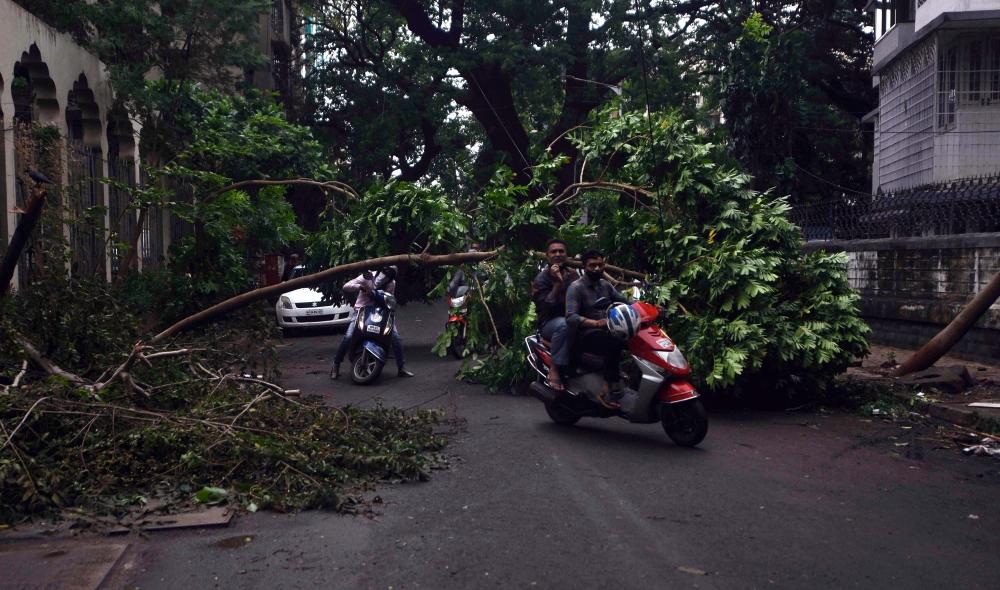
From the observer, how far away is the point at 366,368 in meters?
13.1

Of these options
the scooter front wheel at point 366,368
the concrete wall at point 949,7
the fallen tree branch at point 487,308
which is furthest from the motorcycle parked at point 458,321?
the concrete wall at point 949,7

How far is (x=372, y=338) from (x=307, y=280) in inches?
80.5

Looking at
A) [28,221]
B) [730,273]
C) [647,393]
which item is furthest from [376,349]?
[28,221]

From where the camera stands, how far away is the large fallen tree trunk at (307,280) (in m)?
11.1

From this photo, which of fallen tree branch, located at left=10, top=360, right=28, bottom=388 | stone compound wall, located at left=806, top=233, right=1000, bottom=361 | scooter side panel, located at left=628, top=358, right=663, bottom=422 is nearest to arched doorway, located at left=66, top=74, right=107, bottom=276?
fallen tree branch, located at left=10, top=360, right=28, bottom=388

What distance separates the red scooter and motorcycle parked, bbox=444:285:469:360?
325 centimetres

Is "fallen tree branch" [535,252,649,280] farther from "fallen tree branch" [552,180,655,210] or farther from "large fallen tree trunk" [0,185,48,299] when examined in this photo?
"large fallen tree trunk" [0,185,48,299]

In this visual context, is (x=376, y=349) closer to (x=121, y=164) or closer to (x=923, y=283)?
(x=923, y=283)

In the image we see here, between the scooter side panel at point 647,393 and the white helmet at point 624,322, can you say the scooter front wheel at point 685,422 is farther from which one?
the white helmet at point 624,322

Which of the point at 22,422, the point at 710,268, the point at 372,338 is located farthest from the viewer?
the point at 372,338

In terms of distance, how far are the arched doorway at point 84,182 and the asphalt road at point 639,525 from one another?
5653 mm

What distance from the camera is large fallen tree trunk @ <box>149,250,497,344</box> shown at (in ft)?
36.3

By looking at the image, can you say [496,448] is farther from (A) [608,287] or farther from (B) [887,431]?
(B) [887,431]

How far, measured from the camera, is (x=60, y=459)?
22.6 feet
